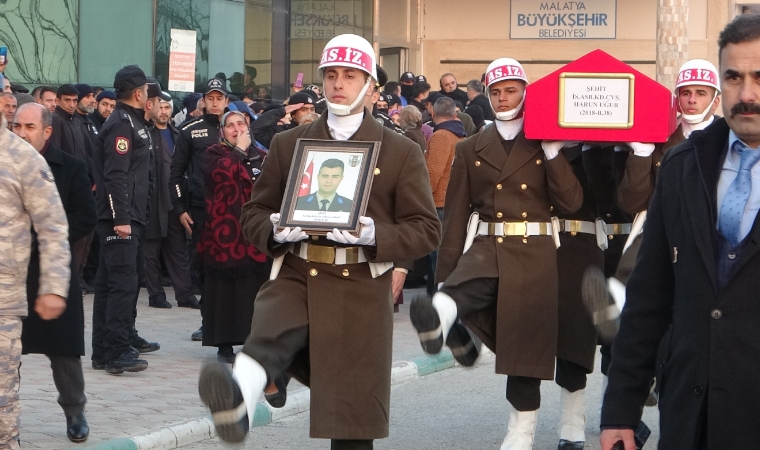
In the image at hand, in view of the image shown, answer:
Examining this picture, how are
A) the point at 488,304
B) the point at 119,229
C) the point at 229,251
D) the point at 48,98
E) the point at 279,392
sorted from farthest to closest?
the point at 48,98 < the point at 229,251 < the point at 119,229 < the point at 488,304 < the point at 279,392

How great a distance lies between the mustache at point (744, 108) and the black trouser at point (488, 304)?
12.3 feet

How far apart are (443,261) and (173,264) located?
679 cm

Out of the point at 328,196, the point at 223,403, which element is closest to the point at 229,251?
the point at 328,196

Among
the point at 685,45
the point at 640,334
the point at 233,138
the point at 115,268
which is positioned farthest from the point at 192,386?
the point at 685,45

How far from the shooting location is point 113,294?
32.3ft

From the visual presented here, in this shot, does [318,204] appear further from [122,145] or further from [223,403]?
[122,145]

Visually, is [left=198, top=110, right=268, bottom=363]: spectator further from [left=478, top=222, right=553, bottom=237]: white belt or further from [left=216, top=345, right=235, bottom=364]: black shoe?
[left=478, top=222, right=553, bottom=237]: white belt

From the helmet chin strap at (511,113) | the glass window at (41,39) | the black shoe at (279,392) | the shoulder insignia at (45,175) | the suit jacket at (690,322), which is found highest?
the glass window at (41,39)

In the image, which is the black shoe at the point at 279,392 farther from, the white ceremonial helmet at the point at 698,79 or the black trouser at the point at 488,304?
the white ceremonial helmet at the point at 698,79

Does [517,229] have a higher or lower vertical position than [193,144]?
lower

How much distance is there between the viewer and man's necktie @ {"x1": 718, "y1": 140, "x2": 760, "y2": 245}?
3609mm

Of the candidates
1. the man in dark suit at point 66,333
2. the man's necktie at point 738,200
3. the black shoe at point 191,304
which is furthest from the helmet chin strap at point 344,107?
the black shoe at point 191,304

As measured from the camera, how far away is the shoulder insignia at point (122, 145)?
32.6 feet

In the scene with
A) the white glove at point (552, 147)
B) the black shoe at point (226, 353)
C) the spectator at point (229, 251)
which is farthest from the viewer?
the black shoe at point (226, 353)
